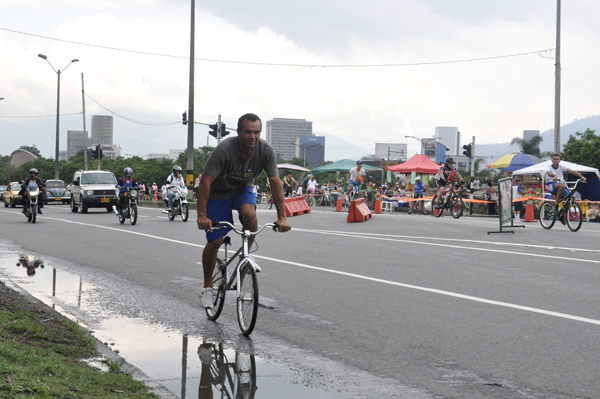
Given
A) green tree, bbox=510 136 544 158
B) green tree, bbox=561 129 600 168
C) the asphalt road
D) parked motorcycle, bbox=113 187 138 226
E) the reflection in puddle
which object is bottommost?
the reflection in puddle

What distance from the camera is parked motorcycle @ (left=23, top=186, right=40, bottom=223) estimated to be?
23.3 metres

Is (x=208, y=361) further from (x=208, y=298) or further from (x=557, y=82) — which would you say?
(x=557, y=82)

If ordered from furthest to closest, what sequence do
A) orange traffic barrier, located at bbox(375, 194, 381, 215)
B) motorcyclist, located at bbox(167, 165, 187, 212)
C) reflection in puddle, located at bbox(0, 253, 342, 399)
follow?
orange traffic barrier, located at bbox(375, 194, 381, 215)
motorcyclist, located at bbox(167, 165, 187, 212)
reflection in puddle, located at bbox(0, 253, 342, 399)

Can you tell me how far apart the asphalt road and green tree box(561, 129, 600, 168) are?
49.0 m

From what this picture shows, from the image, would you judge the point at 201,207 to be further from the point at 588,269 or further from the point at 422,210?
the point at 422,210

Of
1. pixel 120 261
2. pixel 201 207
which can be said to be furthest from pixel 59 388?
pixel 120 261

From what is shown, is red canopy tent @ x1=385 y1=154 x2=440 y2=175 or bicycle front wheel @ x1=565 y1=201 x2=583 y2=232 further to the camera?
red canopy tent @ x1=385 y1=154 x2=440 y2=175

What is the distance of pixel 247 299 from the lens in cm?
664

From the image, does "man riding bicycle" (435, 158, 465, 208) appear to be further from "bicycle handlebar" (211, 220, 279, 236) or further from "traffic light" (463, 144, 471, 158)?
"traffic light" (463, 144, 471, 158)

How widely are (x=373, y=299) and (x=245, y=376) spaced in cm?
349

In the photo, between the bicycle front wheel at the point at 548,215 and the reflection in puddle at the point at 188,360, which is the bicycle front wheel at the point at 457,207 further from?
the reflection in puddle at the point at 188,360

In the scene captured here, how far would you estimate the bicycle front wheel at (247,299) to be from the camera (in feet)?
21.3

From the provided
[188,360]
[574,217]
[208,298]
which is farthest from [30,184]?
[188,360]

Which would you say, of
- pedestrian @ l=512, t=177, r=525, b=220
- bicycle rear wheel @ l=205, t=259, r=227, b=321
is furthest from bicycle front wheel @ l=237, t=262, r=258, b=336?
pedestrian @ l=512, t=177, r=525, b=220
